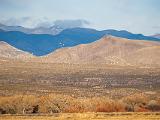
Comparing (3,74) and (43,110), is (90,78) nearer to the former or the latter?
(3,74)

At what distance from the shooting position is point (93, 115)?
46562mm

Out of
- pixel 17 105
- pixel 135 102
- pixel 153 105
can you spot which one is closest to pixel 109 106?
pixel 135 102

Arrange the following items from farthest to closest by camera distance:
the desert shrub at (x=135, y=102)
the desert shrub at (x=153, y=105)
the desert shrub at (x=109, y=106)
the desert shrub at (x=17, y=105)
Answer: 1. the desert shrub at (x=153, y=105)
2. the desert shrub at (x=135, y=102)
3. the desert shrub at (x=109, y=106)
4. the desert shrub at (x=17, y=105)

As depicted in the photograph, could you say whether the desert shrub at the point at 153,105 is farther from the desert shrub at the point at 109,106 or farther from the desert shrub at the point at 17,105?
the desert shrub at the point at 17,105

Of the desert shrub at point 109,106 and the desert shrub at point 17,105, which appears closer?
the desert shrub at point 17,105

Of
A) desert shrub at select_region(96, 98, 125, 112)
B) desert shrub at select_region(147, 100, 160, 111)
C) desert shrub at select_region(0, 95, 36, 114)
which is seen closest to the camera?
desert shrub at select_region(0, 95, 36, 114)

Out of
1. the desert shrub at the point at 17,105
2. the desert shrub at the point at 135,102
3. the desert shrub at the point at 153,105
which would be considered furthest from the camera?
the desert shrub at the point at 153,105

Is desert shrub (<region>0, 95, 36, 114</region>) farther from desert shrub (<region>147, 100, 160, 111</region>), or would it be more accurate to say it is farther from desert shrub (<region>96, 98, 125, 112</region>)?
desert shrub (<region>147, 100, 160, 111</region>)

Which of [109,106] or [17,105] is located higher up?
[17,105]

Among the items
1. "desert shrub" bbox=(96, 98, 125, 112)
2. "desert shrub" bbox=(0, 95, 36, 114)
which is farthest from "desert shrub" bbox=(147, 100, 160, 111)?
"desert shrub" bbox=(0, 95, 36, 114)

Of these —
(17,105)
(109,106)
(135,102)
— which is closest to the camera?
(17,105)

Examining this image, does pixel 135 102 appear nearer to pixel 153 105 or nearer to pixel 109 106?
pixel 153 105

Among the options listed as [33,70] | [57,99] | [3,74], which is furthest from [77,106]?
[33,70]

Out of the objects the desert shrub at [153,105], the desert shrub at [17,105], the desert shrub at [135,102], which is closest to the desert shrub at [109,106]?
the desert shrub at [135,102]
